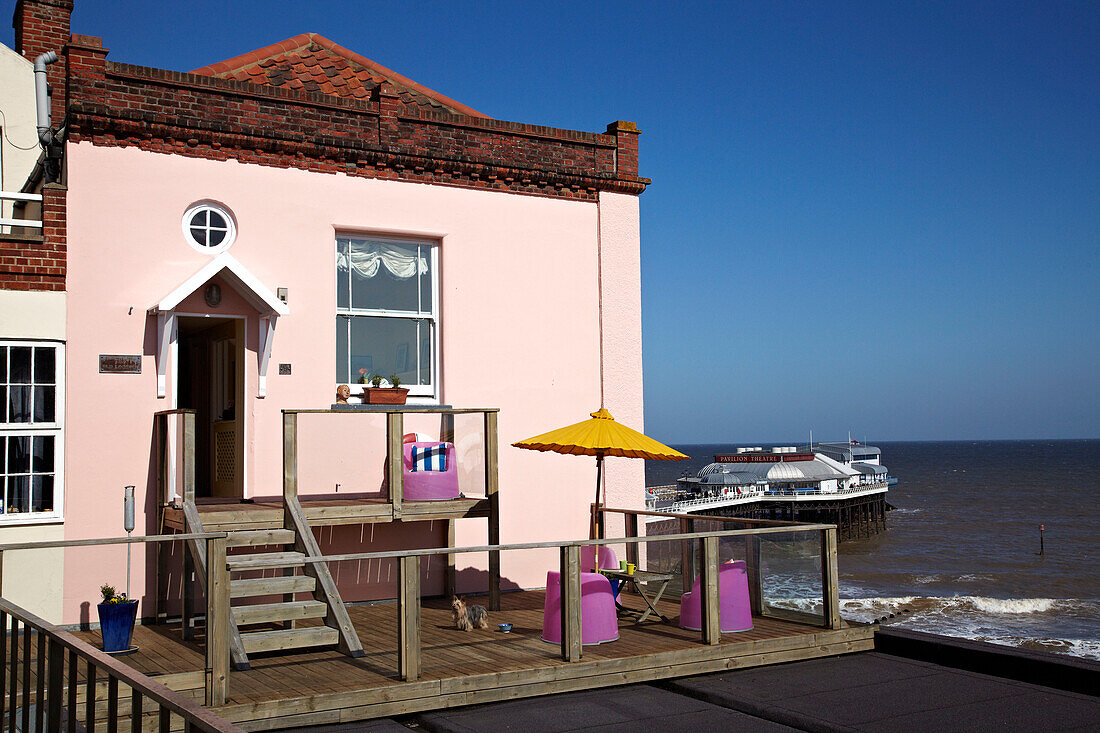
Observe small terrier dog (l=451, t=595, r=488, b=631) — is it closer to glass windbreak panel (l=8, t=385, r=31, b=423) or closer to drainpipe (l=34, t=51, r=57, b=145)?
glass windbreak panel (l=8, t=385, r=31, b=423)

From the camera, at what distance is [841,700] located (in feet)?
26.2

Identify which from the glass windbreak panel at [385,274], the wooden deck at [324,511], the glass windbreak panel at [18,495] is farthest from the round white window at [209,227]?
the glass windbreak panel at [18,495]

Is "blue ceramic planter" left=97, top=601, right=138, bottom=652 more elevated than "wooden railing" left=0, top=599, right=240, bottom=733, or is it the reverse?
"wooden railing" left=0, top=599, right=240, bottom=733

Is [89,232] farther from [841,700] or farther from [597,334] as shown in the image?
[841,700]

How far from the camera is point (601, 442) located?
10.5 metres

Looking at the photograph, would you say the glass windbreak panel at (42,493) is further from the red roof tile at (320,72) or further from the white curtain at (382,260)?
the red roof tile at (320,72)

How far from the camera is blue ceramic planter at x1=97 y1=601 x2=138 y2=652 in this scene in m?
8.41

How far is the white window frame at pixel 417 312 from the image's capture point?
39.3 feet

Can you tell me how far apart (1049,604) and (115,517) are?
29317 mm

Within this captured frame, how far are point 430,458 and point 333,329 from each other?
208 centimetres

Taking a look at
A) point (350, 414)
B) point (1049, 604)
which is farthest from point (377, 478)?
point (1049, 604)

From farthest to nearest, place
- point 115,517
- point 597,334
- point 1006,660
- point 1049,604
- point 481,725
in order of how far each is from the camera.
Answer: point 1049,604 < point 597,334 < point 115,517 < point 1006,660 < point 481,725

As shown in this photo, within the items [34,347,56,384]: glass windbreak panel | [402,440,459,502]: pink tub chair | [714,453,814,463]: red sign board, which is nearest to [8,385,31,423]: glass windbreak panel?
[34,347,56,384]: glass windbreak panel

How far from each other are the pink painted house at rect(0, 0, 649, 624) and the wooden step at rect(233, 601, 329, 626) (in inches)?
67.3
